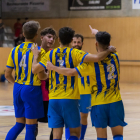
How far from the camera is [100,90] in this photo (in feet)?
11.3

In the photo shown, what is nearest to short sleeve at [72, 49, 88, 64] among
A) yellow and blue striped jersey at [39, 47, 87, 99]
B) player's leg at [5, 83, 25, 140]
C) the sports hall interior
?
yellow and blue striped jersey at [39, 47, 87, 99]

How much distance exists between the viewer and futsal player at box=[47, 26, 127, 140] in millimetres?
3330

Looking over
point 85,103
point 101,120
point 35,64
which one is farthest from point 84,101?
point 35,64

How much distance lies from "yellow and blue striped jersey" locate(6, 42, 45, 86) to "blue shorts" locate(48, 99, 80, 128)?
1.74ft

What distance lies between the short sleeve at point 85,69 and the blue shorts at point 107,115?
398 mm

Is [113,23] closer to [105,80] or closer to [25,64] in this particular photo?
[25,64]

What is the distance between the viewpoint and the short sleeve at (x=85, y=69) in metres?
3.30

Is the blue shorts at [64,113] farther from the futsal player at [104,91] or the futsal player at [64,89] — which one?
the futsal player at [104,91]

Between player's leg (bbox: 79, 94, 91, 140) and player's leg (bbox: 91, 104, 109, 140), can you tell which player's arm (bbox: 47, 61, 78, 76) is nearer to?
player's leg (bbox: 91, 104, 109, 140)

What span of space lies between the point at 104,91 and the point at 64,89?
0.46 metres

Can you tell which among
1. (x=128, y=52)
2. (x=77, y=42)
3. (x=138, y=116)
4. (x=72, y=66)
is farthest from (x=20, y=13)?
(x=72, y=66)

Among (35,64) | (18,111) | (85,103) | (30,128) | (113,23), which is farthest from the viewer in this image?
(113,23)

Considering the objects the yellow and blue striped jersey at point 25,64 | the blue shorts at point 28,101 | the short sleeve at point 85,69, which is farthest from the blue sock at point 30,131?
the short sleeve at point 85,69

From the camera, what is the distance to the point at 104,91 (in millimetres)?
3420
